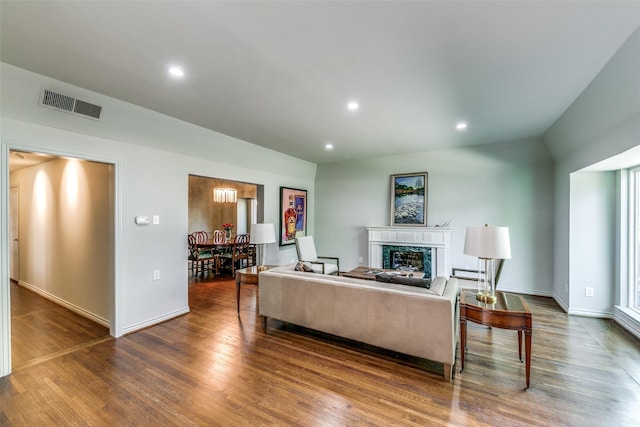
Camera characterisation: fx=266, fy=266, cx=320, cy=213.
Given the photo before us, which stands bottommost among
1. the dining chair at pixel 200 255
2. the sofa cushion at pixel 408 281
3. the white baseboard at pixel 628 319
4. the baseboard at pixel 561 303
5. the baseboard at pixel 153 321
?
the baseboard at pixel 153 321

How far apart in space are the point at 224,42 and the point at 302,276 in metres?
2.24

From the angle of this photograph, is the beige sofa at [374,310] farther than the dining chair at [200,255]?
No

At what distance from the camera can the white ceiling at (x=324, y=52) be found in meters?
1.61

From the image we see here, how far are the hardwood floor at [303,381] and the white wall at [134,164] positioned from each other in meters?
0.55

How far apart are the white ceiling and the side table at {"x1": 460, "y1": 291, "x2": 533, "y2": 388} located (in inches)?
80.5

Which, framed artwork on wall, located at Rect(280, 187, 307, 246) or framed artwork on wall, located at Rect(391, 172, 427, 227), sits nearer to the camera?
framed artwork on wall, located at Rect(391, 172, 427, 227)

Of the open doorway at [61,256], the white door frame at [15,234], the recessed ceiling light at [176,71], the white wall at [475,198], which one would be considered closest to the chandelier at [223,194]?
the white wall at [475,198]

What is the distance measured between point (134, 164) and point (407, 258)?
4.88m

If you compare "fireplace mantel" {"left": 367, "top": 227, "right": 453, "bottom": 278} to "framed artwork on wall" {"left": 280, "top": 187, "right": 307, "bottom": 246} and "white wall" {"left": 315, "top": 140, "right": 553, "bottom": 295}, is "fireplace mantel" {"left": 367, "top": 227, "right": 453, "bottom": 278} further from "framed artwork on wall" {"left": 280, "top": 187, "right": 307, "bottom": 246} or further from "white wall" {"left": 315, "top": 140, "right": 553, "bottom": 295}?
"framed artwork on wall" {"left": 280, "top": 187, "right": 307, "bottom": 246}

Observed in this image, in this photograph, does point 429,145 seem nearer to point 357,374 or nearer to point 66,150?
point 357,374

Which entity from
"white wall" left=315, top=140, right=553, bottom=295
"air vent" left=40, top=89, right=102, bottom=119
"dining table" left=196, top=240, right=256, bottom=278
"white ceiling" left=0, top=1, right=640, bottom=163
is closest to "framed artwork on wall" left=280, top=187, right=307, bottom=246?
"white wall" left=315, top=140, right=553, bottom=295

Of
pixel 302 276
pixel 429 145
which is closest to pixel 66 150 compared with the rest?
pixel 302 276

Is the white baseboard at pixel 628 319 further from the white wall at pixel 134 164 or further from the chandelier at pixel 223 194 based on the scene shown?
the chandelier at pixel 223 194

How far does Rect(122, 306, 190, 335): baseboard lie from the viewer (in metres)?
3.16
